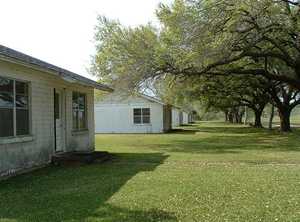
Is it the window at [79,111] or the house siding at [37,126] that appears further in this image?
the window at [79,111]

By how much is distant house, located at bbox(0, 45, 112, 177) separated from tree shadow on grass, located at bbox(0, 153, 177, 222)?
0.81 metres

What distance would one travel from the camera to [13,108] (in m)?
12.3

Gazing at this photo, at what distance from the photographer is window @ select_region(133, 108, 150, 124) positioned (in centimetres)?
4181

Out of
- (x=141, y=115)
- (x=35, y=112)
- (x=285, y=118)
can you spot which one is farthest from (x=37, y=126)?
(x=285, y=118)

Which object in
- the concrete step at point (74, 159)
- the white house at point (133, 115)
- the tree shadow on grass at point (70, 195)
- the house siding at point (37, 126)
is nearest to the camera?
the tree shadow on grass at point (70, 195)

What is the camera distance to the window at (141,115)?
137ft

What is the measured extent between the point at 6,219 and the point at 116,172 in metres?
5.82

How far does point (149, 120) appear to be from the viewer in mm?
41781

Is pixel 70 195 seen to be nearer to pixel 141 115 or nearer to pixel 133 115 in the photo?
pixel 141 115

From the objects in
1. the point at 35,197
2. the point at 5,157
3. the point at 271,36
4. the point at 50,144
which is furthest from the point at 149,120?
the point at 35,197

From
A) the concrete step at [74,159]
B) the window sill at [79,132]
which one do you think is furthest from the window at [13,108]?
the window sill at [79,132]

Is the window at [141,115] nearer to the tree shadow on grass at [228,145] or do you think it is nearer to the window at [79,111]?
the tree shadow on grass at [228,145]

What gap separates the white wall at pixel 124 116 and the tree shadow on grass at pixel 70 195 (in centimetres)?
2729

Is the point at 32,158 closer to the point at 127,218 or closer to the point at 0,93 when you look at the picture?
the point at 0,93
